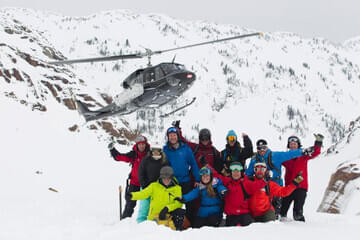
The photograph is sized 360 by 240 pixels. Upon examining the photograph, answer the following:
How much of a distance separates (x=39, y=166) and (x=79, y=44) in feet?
616

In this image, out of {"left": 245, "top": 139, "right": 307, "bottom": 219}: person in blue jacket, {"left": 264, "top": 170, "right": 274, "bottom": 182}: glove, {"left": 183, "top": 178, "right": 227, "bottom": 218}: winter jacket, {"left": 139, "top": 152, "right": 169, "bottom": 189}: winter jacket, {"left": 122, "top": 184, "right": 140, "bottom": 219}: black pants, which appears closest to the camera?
{"left": 183, "top": 178, "right": 227, "bottom": 218}: winter jacket

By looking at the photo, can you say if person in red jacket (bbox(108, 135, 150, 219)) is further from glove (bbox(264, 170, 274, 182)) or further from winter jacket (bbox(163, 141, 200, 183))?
glove (bbox(264, 170, 274, 182))

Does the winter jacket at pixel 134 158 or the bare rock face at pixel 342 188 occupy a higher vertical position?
the winter jacket at pixel 134 158

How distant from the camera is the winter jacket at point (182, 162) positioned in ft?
19.9

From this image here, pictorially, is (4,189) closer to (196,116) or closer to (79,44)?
(196,116)

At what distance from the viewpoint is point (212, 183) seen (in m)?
5.46

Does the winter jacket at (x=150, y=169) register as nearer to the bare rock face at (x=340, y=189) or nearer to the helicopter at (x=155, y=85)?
the helicopter at (x=155, y=85)

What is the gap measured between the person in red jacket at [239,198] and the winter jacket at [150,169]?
1.31 metres

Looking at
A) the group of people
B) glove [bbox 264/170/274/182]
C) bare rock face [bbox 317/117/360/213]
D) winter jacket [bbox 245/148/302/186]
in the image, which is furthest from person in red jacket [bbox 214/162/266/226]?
bare rock face [bbox 317/117/360/213]

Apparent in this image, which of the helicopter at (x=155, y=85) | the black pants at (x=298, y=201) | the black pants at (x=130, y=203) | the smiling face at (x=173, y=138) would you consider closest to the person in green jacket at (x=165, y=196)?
the smiling face at (x=173, y=138)

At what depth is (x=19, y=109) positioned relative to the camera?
85.0 feet

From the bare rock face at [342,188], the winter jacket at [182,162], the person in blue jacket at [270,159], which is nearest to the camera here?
the winter jacket at [182,162]

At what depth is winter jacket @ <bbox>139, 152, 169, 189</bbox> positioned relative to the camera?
5.97 metres

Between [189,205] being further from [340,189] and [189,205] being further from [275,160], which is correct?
[340,189]
